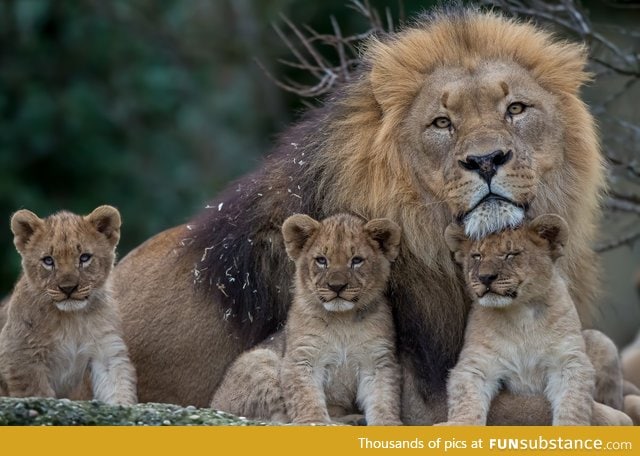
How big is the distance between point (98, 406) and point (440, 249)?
1.63 metres

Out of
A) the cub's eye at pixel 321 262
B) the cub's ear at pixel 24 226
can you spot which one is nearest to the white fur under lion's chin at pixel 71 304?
the cub's ear at pixel 24 226

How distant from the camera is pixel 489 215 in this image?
6.46 metres

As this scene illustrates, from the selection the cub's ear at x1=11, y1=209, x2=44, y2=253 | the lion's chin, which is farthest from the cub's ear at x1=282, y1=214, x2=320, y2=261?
the cub's ear at x1=11, y1=209, x2=44, y2=253

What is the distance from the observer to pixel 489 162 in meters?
6.45

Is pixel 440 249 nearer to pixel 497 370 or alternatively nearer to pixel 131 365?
pixel 497 370

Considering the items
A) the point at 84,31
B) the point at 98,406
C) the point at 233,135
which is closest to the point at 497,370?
the point at 98,406

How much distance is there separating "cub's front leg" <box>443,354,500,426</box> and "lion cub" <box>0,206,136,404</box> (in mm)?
1412

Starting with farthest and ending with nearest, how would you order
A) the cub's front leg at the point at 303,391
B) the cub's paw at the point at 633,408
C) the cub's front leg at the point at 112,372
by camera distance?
1. the cub's paw at the point at 633,408
2. the cub's front leg at the point at 112,372
3. the cub's front leg at the point at 303,391

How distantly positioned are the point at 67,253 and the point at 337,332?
1.17 m

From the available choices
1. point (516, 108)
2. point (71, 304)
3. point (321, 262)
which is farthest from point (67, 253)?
point (516, 108)

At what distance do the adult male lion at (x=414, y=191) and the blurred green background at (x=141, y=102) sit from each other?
6.32 meters

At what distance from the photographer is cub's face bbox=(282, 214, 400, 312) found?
6.63 metres

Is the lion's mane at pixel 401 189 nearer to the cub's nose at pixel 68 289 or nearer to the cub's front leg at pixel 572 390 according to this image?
the cub's front leg at pixel 572 390

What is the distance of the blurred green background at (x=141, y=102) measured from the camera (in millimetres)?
14883
